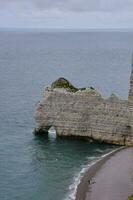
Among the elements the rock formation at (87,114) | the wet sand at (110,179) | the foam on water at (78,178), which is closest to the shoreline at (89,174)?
the wet sand at (110,179)

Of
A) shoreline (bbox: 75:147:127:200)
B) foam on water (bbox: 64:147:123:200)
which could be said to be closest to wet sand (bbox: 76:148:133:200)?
shoreline (bbox: 75:147:127:200)

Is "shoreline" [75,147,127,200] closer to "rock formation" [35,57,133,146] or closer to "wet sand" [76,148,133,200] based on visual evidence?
"wet sand" [76,148,133,200]

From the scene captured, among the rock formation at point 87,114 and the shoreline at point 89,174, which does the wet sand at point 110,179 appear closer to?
the shoreline at point 89,174

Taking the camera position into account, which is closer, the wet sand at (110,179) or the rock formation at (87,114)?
the wet sand at (110,179)

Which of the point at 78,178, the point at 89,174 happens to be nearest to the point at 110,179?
the point at 89,174

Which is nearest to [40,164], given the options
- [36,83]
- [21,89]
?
[21,89]

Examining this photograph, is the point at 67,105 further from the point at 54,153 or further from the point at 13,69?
the point at 13,69

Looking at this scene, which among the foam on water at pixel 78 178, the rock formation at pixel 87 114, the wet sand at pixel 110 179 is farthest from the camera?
the rock formation at pixel 87 114
